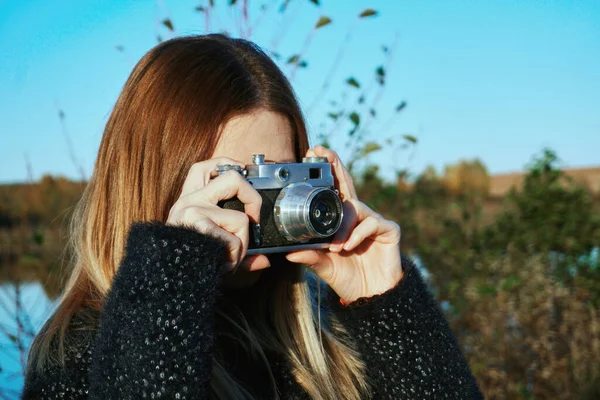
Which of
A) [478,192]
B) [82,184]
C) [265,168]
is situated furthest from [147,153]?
[478,192]

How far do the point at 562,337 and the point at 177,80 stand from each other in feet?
7.67

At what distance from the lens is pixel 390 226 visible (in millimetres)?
1338

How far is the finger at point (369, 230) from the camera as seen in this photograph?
4.27 feet

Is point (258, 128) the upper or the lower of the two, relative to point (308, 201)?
upper

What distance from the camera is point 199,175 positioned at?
1.11 m

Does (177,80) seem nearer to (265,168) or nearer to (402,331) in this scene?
(265,168)

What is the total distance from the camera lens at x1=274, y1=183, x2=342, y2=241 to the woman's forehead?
109 millimetres

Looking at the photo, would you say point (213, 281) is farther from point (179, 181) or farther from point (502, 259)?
point (502, 259)

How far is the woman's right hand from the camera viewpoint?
3.45 feet

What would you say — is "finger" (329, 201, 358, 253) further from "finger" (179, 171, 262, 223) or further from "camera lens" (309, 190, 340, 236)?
"finger" (179, 171, 262, 223)

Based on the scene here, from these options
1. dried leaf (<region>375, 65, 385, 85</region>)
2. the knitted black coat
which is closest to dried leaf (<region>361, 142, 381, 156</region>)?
dried leaf (<region>375, 65, 385, 85</region>)

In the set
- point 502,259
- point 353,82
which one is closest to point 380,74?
point 353,82

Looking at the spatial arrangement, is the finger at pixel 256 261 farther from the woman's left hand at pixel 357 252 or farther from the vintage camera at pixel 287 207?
the woman's left hand at pixel 357 252

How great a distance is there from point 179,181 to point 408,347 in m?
0.56
